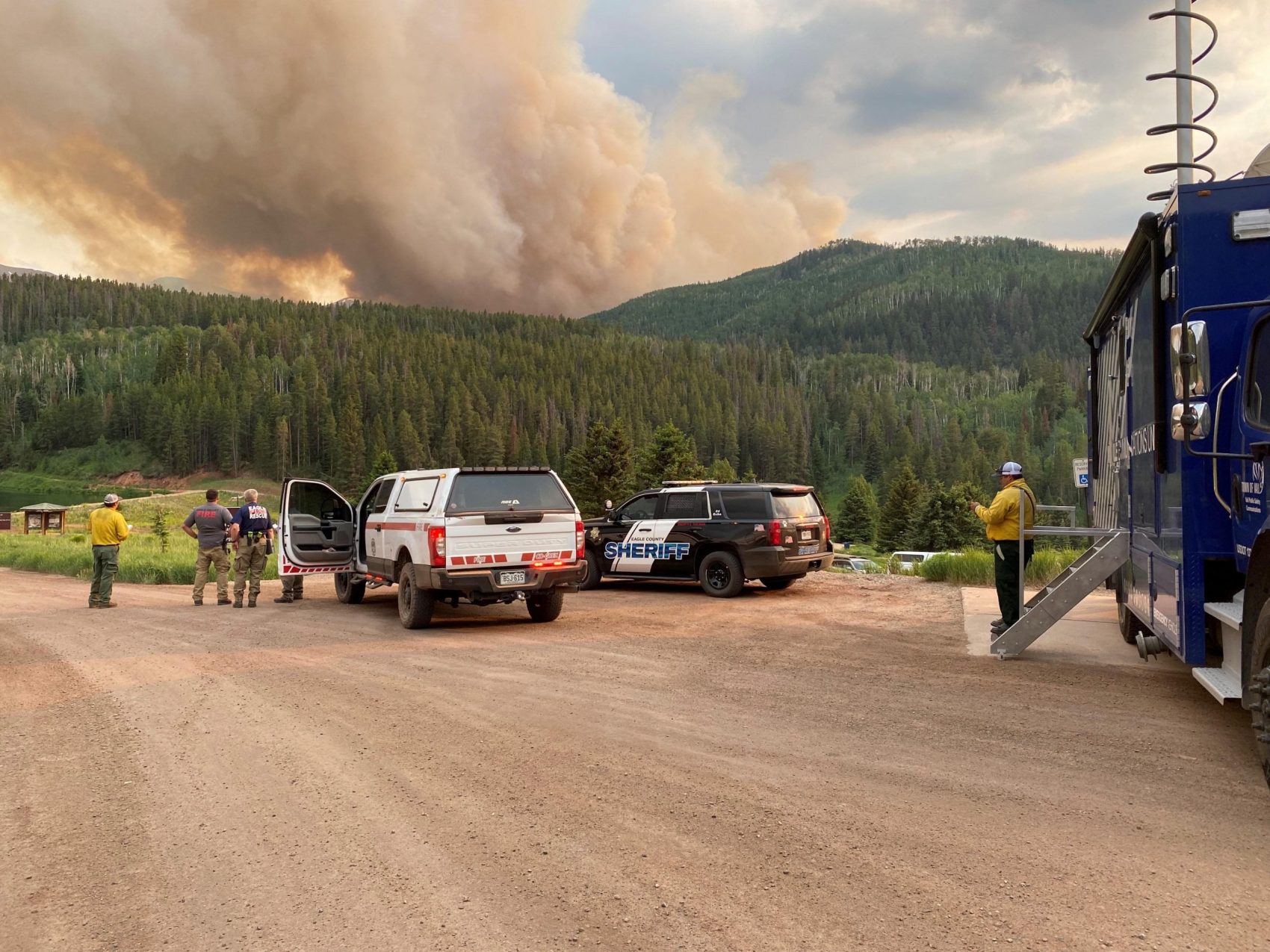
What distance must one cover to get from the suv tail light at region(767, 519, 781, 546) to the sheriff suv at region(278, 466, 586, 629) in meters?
3.72

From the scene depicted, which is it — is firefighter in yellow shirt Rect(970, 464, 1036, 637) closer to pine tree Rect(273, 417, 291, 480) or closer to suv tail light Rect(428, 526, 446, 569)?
suv tail light Rect(428, 526, 446, 569)

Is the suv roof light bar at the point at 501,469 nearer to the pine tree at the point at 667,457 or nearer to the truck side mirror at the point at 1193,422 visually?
the truck side mirror at the point at 1193,422

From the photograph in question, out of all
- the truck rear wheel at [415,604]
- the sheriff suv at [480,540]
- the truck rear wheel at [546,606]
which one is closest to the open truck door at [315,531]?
the sheriff suv at [480,540]

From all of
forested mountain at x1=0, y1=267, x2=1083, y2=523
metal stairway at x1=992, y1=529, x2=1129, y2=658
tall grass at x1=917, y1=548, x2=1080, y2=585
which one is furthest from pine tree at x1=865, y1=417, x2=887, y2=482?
metal stairway at x1=992, y1=529, x2=1129, y2=658

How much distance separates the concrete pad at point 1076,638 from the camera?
32.1 ft

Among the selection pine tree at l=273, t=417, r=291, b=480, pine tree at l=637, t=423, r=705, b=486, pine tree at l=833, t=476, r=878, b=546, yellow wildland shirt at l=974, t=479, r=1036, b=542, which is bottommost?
pine tree at l=833, t=476, r=878, b=546

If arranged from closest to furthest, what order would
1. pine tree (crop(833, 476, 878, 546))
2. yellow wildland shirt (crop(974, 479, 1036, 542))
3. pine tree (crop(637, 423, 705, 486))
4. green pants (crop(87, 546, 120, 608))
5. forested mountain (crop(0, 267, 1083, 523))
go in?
yellow wildland shirt (crop(974, 479, 1036, 542))
green pants (crop(87, 546, 120, 608))
pine tree (crop(637, 423, 705, 486))
pine tree (crop(833, 476, 878, 546))
forested mountain (crop(0, 267, 1083, 523))

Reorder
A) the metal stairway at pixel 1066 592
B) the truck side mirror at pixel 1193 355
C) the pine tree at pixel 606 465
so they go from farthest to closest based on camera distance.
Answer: the pine tree at pixel 606 465 → the metal stairway at pixel 1066 592 → the truck side mirror at pixel 1193 355

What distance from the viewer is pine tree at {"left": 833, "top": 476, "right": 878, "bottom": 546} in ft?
368

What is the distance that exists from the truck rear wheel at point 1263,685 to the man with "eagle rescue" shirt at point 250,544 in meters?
13.9

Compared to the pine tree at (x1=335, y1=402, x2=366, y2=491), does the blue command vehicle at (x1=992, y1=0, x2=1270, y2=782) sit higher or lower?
lower

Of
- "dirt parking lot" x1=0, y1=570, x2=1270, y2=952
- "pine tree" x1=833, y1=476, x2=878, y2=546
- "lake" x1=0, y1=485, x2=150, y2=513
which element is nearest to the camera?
"dirt parking lot" x1=0, y1=570, x2=1270, y2=952

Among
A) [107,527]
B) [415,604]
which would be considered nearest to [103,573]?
[107,527]

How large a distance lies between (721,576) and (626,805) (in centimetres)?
1084
